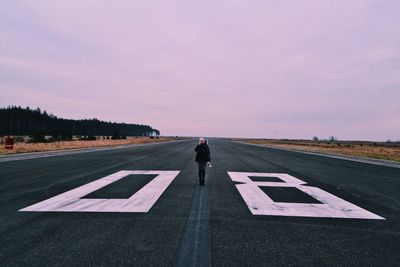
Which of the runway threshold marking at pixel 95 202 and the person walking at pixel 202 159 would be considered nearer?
the runway threshold marking at pixel 95 202

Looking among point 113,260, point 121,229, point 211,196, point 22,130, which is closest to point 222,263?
point 113,260

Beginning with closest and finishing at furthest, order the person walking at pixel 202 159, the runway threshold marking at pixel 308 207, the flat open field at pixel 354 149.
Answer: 1. the runway threshold marking at pixel 308 207
2. the person walking at pixel 202 159
3. the flat open field at pixel 354 149

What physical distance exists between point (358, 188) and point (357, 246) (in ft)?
20.9

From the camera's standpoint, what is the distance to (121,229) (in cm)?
503

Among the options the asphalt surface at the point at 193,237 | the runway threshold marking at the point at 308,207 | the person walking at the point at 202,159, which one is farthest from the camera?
the person walking at the point at 202,159

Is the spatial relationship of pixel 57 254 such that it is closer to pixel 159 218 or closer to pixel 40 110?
pixel 159 218

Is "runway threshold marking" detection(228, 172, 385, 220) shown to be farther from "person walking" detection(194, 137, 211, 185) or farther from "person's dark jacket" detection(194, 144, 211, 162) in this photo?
"person's dark jacket" detection(194, 144, 211, 162)

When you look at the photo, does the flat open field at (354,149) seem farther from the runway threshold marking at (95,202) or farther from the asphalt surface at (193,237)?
the runway threshold marking at (95,202)

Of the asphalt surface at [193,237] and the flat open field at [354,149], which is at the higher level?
the flat open field at [354,149]

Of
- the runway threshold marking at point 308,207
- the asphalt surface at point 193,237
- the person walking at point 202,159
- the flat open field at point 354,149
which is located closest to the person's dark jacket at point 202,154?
the person walking at point 202,159

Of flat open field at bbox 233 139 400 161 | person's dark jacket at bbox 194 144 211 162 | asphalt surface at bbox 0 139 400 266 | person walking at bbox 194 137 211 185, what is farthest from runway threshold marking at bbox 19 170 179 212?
flat open field at bbox 233 139 400 161

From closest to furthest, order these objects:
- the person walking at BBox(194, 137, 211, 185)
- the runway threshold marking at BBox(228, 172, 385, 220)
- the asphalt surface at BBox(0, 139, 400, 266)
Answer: the asphalt surface at BBox(0, 139, 400, 266), the runway threshold marking at BBox(228, 172, 385, 220), the person walking at BBox(194, 137, 211, 185)

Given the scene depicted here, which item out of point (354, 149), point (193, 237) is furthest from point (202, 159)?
point (354, 149)

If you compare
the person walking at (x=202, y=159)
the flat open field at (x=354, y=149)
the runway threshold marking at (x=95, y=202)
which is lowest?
the runway threshold marking at (x=95, y=202)
